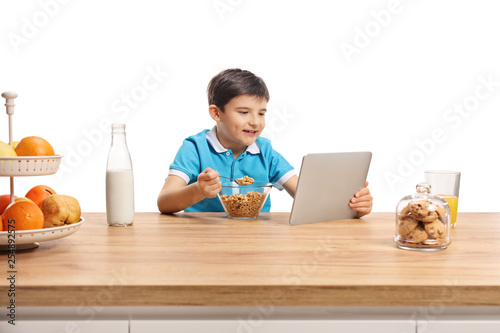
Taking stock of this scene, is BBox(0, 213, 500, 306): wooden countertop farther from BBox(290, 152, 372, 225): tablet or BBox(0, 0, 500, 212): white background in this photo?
BBox(0, 0, 500, 212): white background

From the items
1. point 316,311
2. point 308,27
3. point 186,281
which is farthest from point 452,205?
point 308,27

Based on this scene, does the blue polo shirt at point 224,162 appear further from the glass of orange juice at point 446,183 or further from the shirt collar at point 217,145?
the glass of orange juice at point 446,183

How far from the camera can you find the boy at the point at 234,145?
1950 mm

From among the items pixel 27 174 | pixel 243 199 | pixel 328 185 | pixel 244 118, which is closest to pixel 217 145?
pixel 244 118

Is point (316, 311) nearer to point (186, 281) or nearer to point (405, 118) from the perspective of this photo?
point (186, 281)

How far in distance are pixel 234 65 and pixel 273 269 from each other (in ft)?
6.59

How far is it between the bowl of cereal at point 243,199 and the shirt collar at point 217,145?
49cm

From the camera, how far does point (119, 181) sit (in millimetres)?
1374

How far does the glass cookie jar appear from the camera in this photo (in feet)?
3.54

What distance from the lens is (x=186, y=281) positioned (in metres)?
0.84

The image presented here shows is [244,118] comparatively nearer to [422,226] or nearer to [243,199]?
[243,199]

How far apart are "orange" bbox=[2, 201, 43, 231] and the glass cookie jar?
2.52ft

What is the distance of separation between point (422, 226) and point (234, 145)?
109 cm

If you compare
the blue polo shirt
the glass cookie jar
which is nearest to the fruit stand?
the glass cookie jar
